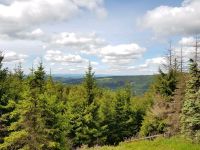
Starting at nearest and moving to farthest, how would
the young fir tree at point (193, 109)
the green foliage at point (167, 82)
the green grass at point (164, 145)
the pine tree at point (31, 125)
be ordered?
the pine tree at point (31, 125) → the green grass at point (164, 145) → the young fir tree at point (193, 109) → the green foliage at point (167, 82)

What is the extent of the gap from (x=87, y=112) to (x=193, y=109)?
17.4 m

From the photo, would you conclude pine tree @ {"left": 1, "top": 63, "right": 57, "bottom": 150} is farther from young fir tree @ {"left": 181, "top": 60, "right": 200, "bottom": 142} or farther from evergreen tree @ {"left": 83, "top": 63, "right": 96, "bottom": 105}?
evergreen tree @ {"left": 83, "top": 63, "right": 96, "bottom": 105}

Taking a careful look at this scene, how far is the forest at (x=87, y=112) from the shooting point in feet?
79.8

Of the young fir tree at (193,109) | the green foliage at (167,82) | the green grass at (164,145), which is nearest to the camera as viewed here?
the green grass at (164,145)

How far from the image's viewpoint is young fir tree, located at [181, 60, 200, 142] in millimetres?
29766

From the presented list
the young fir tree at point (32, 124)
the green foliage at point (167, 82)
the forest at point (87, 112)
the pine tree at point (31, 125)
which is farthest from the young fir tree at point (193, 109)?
the pine tree at point (31, 125)

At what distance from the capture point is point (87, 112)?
147 ft

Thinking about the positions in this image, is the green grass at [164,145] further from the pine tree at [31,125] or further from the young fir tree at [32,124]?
the pine tree at [31,125]

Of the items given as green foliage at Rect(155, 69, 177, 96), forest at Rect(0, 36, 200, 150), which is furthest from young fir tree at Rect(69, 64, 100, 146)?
green foliage at Rect(155, 69, 177, 96)

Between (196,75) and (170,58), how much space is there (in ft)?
80.1

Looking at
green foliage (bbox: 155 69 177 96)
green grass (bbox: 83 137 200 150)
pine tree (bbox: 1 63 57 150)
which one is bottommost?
green grass (bbox: 83 137 200 150)

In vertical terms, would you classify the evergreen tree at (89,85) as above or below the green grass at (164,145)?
above

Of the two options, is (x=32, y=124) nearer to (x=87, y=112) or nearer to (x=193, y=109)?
(x=193, y=109)

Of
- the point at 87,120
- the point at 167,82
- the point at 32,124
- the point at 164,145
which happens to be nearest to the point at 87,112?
the point at 87,120
